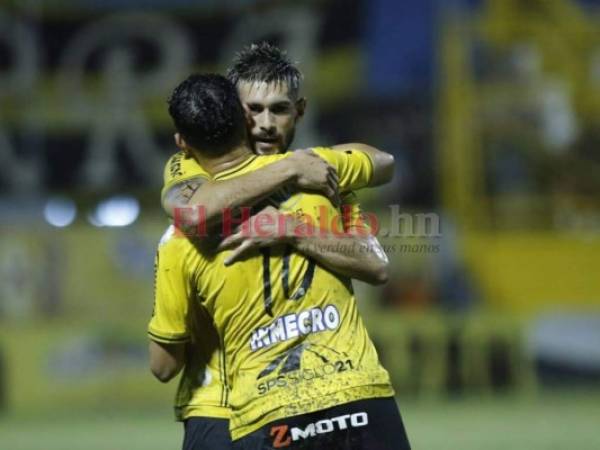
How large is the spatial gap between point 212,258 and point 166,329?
310mm

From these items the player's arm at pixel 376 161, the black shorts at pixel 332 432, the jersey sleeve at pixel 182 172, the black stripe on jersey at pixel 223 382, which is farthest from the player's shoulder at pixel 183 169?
the black shorts at pixel 332 432

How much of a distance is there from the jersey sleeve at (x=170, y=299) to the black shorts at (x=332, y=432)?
18.1 inches

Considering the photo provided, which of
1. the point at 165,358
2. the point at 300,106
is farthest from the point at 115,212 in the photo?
the point at 165,358

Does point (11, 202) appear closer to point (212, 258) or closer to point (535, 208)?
point (535, 208)

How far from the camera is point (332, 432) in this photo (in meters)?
3.45

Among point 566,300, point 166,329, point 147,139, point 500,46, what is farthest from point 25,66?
point 166,329

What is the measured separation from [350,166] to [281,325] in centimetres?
60

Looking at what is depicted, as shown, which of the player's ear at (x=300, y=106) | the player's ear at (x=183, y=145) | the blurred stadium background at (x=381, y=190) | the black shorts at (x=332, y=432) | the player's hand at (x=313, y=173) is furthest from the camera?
the blurred stadium background at (x=381, y=190)

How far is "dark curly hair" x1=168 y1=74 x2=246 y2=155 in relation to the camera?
11.5 ft

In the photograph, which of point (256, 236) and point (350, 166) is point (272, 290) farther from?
point (350, 166)

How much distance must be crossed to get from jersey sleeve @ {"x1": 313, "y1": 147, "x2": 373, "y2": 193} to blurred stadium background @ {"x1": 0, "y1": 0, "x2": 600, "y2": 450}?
7.43 metres

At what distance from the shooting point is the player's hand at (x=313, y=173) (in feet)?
11.7

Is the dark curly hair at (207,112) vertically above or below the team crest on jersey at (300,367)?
above

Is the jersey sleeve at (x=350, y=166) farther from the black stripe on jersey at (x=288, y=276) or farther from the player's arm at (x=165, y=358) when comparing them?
the player's arm at (x=165, y=358)
